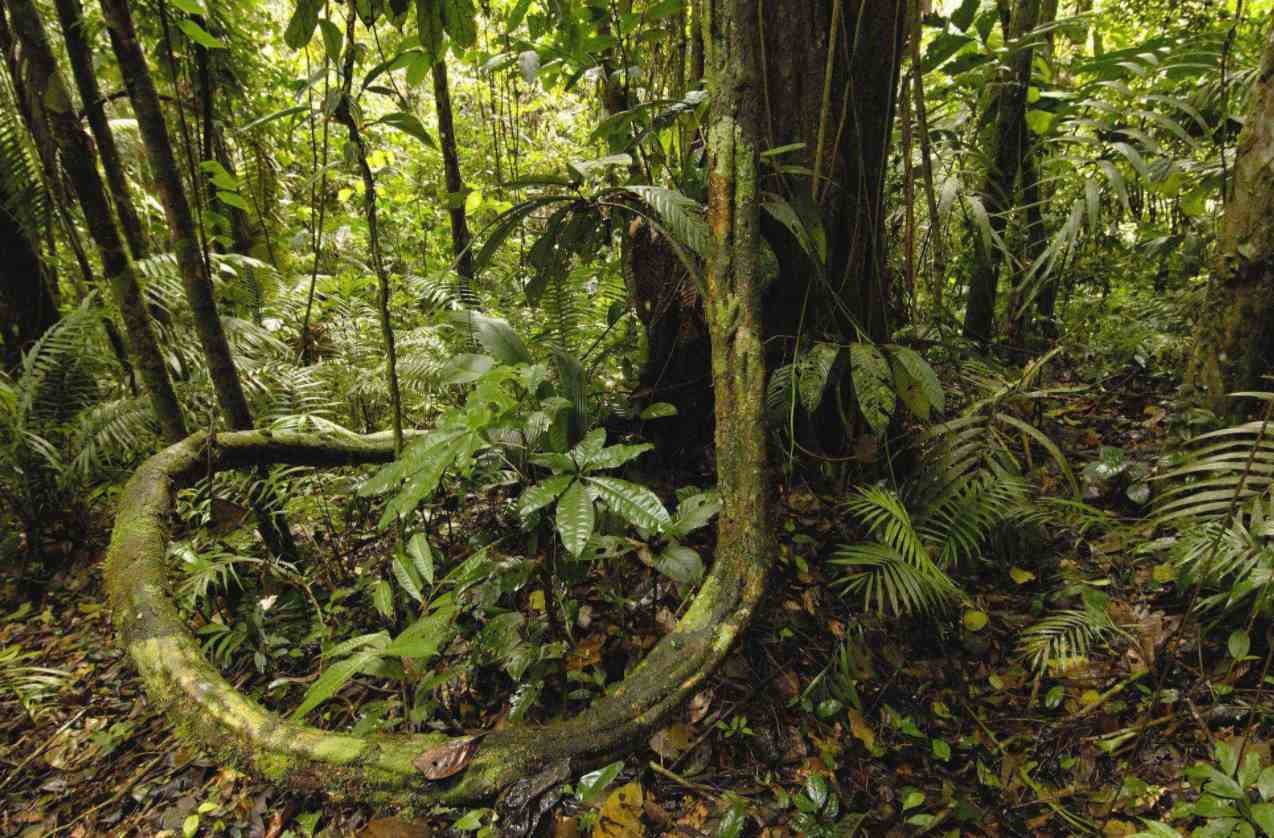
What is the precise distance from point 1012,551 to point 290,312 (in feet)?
15.9

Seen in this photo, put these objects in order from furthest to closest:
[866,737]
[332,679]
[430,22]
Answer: [866,737], [430,22], [332,679]

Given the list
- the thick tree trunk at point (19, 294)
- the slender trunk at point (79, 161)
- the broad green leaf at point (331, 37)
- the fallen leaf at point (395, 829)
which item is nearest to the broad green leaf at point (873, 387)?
the fallen leaf at point (395, 829)

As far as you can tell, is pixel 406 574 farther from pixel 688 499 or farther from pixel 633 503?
pixel 688 499

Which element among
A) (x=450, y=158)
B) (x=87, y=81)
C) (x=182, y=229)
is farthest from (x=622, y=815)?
(x=450, y=158)

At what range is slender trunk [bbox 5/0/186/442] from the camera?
2.19 m

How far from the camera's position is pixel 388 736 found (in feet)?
4.58

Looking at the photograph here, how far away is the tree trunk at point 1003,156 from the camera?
3.13 meters

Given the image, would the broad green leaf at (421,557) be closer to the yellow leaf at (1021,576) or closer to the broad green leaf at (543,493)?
the broad green leaf at (543,493)

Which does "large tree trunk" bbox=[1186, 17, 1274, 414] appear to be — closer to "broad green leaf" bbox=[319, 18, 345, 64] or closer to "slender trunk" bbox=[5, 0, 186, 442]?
"broad green leaf" bbox=[319, 18, 345, 64]

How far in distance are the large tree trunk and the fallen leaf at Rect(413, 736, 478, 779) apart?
2.65 m

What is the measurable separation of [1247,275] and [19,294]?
6.16 metres

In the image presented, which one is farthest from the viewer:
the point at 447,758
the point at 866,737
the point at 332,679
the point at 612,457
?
the point at 866,737

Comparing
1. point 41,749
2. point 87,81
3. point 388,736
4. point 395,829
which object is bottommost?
point 41,749

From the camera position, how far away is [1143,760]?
6.01 ft
